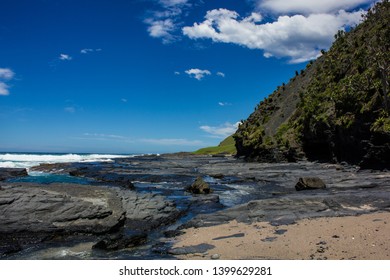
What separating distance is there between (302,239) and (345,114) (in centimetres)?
4796

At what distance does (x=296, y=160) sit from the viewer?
7462cm

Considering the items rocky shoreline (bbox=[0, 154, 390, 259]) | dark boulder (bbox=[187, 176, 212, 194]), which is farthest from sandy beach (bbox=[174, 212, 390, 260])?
dark boulder (bbox=[187, 176, 212, 194])

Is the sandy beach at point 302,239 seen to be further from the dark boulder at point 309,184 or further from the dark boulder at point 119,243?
the dark boulder at point 309,184

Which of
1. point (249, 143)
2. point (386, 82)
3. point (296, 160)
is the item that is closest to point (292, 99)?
point (249, 143)

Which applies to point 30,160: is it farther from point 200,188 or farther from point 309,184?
point 309,184

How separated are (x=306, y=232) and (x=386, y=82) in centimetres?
3950

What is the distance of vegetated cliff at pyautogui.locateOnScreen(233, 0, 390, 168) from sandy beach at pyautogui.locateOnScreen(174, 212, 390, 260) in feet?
98.3

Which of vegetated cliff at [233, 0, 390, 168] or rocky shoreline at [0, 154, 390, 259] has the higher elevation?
vegetated cliff at [233, 0, 390, 168]

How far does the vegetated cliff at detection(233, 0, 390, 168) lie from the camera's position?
45.2 m

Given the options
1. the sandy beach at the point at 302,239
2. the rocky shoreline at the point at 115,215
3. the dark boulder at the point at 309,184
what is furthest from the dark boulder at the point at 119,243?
the dark boulder at the point at 309,184

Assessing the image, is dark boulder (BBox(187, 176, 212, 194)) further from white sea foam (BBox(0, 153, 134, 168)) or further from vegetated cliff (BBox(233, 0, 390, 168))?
white sea foam (BBox(0, 153, 134, 168))

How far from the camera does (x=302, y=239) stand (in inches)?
556

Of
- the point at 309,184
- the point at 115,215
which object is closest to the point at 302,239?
the point at 115,215
